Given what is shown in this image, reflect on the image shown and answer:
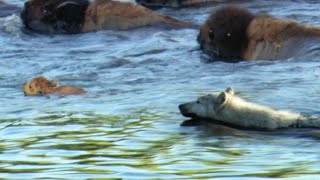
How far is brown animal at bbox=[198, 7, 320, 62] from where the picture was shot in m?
13.1

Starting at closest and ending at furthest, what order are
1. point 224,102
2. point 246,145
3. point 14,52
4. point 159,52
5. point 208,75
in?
point 246,145 < point 224,102 < point 208,75 < point 159,52 < point 14,52

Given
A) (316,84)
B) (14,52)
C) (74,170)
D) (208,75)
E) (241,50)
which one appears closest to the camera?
(74,170)

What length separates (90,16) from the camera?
58.9ft

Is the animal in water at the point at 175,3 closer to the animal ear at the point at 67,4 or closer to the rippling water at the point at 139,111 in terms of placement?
the animal ear at the point at 67,4

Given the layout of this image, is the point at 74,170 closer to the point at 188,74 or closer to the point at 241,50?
the point at 188,74

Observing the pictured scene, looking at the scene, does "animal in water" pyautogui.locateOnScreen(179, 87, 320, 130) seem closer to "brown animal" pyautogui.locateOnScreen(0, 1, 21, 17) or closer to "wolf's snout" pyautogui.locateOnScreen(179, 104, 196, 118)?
"wolf's snout" pyautogui.locateOnScreen(179, 104, 196, 118)

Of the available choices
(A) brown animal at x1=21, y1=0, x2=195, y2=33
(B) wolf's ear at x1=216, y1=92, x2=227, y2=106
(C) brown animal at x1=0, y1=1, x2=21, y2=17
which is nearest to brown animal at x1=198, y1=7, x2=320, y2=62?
(A) brown animal at x1=21, y1=0, x2=195, y2=33

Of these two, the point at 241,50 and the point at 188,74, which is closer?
the point at 188,74

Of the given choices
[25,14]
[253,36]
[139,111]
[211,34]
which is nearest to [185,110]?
[139,111]

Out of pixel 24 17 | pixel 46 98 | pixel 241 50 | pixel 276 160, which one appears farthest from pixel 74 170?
pixel 24 17

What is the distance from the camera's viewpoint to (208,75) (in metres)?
12.3

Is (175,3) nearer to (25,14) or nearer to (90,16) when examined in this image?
(90,16)

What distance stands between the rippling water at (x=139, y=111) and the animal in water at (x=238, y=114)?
0.64ft

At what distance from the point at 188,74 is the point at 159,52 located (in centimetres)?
252
